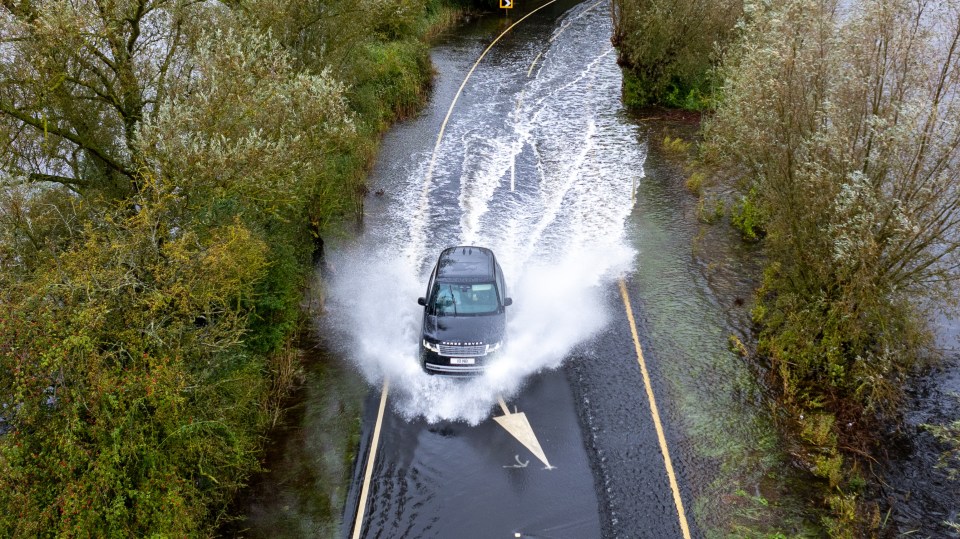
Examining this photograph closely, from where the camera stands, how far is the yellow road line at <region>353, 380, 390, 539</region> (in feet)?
42.0

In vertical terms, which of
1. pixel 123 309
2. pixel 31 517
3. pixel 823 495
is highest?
pixel 123 309

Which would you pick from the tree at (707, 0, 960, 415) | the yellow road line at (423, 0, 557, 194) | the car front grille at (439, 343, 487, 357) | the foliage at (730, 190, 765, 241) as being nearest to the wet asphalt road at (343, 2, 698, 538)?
the car front grille at (439, 343, 487, 357)

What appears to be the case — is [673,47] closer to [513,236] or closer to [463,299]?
[513,236]

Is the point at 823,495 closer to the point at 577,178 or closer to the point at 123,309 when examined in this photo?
the point at 123,309

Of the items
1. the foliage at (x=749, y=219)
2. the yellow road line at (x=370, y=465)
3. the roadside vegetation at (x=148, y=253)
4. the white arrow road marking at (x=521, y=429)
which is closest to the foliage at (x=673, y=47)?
the foliage at (x=749, y=219)

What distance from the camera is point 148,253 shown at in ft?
40.5

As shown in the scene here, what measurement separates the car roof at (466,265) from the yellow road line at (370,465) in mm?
3067

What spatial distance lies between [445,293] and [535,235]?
6957 millimetres

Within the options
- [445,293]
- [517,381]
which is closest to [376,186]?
[445,293]

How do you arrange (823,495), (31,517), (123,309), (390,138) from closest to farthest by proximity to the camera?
1. (31,517)
2. (123,309)
3. (823,495)
4. (390,138)

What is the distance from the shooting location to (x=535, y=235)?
2314 centimetres

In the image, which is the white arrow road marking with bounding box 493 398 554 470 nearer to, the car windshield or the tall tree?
the car windshield

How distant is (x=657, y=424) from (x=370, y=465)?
242 inches

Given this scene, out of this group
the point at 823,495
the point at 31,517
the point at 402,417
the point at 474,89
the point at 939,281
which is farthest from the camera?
the point at 474,89
